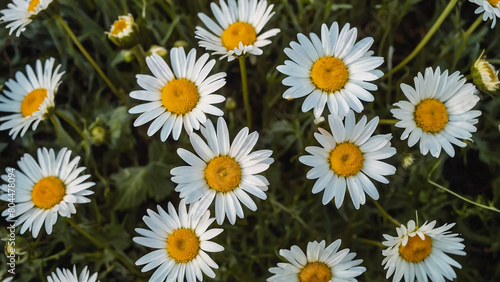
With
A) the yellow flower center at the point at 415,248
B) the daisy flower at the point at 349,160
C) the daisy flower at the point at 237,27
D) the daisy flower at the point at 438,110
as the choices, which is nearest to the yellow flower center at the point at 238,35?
the daisy flower at the point at 237,27

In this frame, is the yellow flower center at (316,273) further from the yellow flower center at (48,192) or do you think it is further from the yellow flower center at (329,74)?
the yellow flower center at (48,192)

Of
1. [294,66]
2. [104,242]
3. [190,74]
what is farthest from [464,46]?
[104,242]

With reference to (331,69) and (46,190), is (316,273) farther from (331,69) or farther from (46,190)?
(46,190)

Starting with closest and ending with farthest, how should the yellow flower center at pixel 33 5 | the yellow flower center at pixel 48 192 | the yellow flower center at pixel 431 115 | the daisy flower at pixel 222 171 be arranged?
1. the daisy flower at pixel 222 171
2. the yellow flower center at pixel 431 115
3. the yellow flower center at pixel 48 192
4. the yellow flower center at pixel 33 5

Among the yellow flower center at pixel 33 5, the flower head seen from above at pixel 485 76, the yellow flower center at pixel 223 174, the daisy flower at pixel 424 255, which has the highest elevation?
the yellow flower center at pixel 33 5

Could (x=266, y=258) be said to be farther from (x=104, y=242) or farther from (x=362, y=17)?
(x=362, y=17)

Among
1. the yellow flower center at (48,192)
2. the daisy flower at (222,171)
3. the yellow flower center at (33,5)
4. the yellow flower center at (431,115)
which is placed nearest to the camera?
the daisy flower at (222,171)
